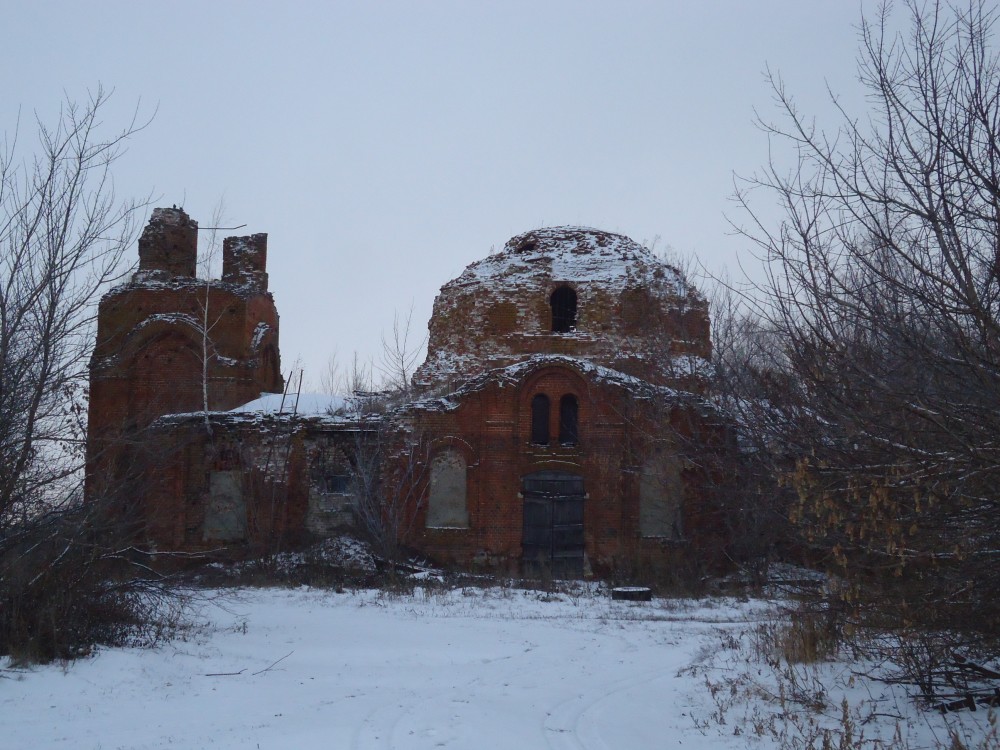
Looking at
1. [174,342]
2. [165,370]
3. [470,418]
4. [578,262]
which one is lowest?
[470,418]

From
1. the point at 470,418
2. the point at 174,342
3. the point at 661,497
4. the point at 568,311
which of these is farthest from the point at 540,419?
the point at 174,342

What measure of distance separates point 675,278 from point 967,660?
19047 mm

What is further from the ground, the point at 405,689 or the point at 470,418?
the point at 470,418

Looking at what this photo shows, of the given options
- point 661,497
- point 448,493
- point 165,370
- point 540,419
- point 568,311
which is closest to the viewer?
point 661,497

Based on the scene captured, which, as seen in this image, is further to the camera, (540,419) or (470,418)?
(540,419)

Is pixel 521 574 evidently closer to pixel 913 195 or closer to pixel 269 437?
pixel 269 437

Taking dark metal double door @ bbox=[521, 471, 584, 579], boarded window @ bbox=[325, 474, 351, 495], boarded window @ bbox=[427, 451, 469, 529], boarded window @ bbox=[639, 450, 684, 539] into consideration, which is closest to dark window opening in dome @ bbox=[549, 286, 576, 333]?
dark metal double door @ bbox=[521, 471, 584, 579]

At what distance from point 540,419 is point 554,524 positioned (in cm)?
253

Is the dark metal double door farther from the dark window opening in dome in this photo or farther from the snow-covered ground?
the snow-covered ground

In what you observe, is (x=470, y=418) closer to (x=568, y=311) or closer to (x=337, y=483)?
(x=337, y=483)

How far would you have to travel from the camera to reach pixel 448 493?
21312mm

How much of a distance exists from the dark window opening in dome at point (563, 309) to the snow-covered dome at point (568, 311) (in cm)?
3

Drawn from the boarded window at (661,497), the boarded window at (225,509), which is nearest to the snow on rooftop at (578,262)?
the boarded window at (661,497)

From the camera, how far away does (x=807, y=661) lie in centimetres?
837
